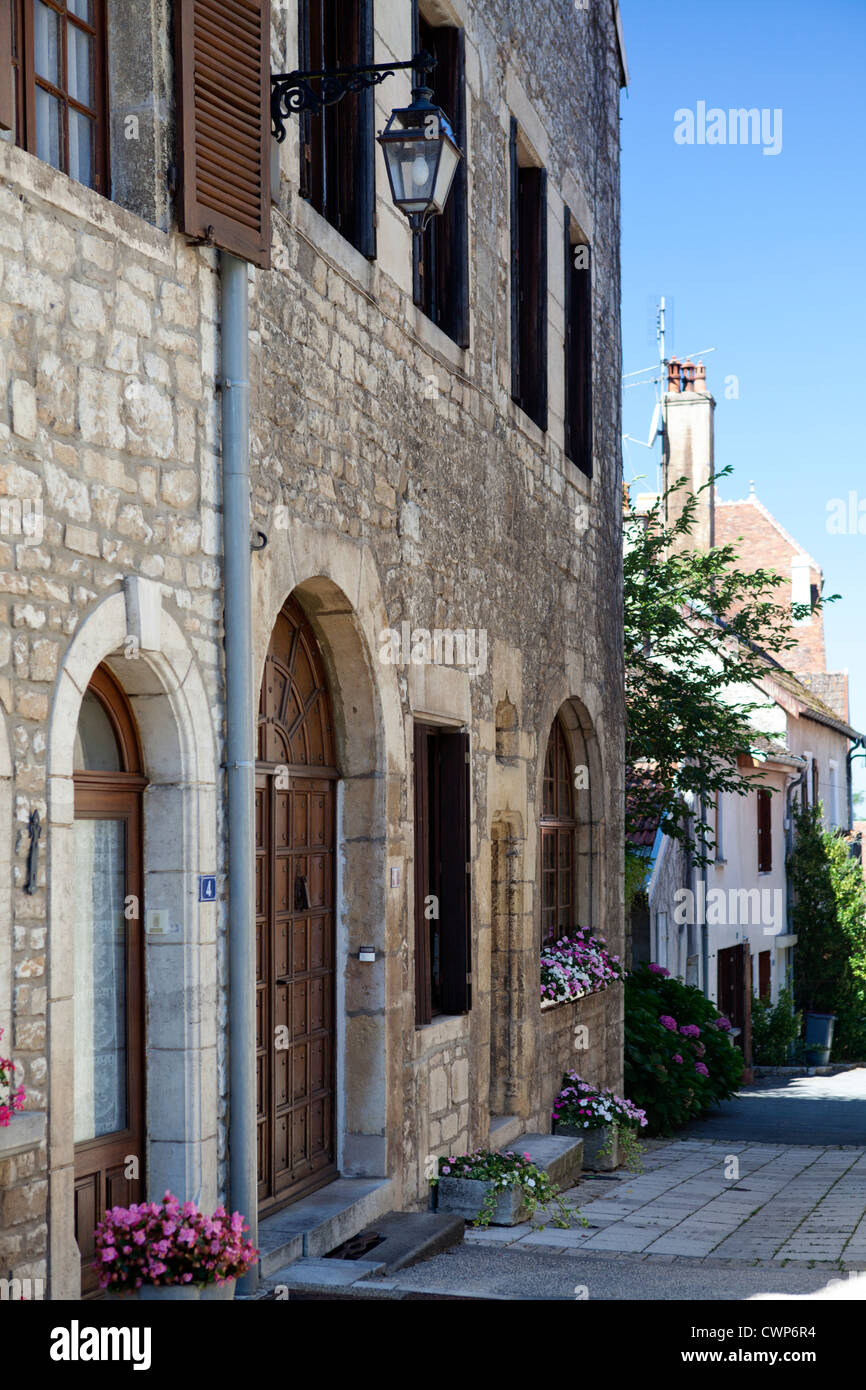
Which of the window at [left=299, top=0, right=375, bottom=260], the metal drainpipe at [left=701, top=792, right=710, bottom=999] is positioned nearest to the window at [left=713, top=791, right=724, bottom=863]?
the metal drainpipe at [left=701, top=792, right=710, bottom=999]

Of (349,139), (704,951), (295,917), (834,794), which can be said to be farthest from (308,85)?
(834,794)

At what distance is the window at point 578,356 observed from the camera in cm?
1091

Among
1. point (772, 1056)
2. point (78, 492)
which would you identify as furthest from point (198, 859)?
point (772, 1056)

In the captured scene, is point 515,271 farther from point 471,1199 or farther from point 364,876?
point 471,1199

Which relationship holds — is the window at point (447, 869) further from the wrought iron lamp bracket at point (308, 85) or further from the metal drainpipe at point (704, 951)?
the metal drainpipe at point (704, 951)

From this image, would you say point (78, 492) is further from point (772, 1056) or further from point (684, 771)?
point (772, 1056)

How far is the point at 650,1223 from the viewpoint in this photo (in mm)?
7734

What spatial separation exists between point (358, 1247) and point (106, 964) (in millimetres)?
1775

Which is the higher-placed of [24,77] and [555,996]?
[24,77]

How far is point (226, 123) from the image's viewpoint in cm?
502

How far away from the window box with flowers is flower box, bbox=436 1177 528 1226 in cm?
237

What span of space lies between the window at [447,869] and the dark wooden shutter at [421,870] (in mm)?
80

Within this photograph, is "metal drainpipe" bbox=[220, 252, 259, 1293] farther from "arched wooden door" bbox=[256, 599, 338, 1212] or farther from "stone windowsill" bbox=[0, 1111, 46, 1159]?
"stone windowsill" bbox=[0, 1111, 46, 1159]
